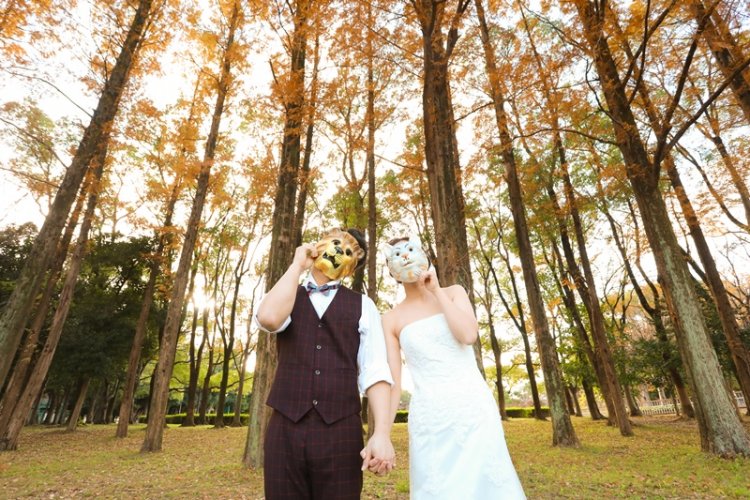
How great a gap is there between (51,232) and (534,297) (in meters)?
11.2

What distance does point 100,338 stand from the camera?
60.6ft

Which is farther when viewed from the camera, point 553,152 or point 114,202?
point 114,202

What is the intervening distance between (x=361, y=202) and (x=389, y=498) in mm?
13574

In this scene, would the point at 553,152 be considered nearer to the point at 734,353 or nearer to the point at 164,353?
the point at 734,353

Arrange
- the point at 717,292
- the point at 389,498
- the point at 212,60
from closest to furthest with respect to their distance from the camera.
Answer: the point at 389,498 < the point at 717,292 < the point at 212,60

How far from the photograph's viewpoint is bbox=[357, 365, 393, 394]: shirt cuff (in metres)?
1.92

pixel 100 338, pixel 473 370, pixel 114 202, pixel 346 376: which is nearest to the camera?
pixel 346 376

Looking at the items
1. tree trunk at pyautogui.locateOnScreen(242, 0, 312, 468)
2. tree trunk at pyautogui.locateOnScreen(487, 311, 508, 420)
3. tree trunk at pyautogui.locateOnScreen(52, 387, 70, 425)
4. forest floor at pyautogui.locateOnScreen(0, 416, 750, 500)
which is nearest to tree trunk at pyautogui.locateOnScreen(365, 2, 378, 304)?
tree trunk at pyautogui.locateOnScreen(242, 0, 312, 468)

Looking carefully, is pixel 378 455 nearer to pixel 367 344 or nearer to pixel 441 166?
pixel 367 344

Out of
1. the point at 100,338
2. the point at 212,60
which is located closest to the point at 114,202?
the point at 100,338

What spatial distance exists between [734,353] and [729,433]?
726 centimetres

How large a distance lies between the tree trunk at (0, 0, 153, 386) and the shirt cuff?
655 centimetres

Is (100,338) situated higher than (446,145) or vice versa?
(446,145)

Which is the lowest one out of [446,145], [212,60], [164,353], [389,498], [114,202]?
[389,498]
